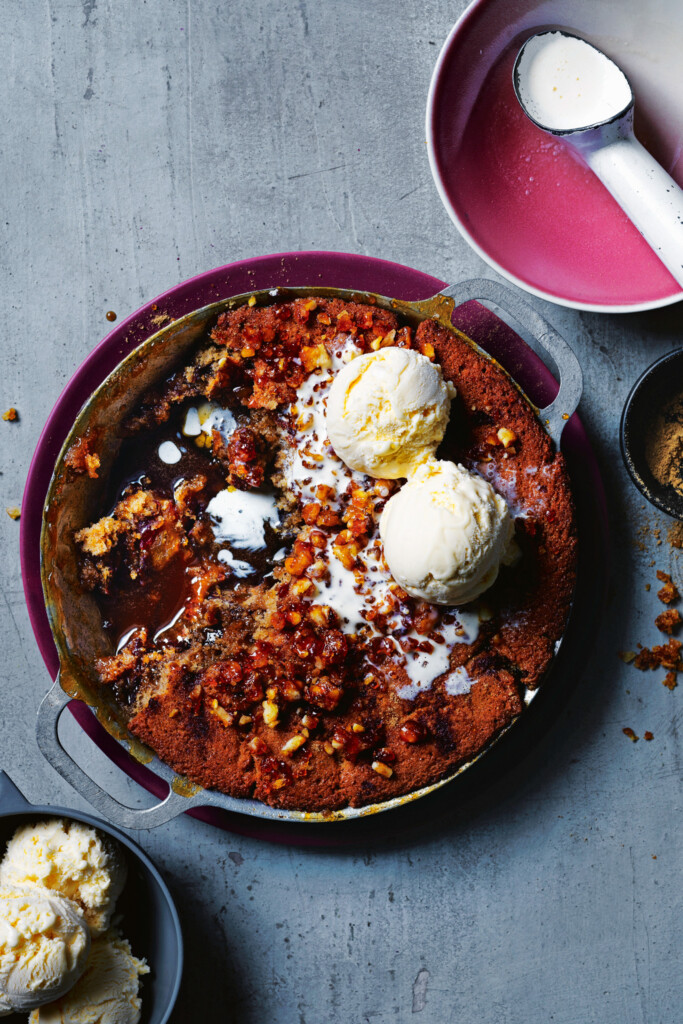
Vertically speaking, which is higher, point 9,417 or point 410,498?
point 9,417

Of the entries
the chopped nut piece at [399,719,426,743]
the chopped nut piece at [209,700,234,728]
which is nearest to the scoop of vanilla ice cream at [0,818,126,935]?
the chopped nut piece at [209,700,234,728]

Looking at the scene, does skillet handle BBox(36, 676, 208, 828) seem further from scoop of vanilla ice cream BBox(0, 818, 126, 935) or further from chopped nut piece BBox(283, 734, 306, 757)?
chopped nut piece BBox(283, 734, 306, 757)

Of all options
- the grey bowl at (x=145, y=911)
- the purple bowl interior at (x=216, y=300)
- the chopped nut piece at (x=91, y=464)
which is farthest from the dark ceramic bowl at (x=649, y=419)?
the grey bowl at (x=145, y=911)

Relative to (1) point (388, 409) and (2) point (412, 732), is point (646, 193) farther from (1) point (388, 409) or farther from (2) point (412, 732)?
(2) point (412, 732)

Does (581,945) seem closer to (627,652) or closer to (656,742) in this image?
(656,742)

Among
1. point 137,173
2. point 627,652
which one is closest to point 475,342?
point 627,652
